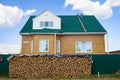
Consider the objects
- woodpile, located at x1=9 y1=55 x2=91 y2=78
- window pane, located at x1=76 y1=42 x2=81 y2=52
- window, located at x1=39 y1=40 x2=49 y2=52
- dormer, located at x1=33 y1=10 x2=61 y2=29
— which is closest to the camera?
woodpile, located at x1=9 y1=55 x2=91 y2=78

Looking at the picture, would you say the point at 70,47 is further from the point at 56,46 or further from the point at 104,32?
the point at 104,32

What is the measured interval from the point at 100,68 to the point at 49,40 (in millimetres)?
8670

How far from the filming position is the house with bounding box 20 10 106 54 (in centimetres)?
2878

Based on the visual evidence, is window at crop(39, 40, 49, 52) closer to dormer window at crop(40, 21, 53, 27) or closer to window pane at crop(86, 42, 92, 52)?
dormer window at crop(40, 21, 53, 27)

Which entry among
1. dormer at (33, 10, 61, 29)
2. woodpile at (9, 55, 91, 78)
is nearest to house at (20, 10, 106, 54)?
dormer at (33, 10, 61, 29)

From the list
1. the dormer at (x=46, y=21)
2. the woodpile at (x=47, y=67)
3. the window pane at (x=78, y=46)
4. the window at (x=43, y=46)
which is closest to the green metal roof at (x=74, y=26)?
the dormer at (x=46, y=21)

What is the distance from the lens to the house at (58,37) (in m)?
28.8

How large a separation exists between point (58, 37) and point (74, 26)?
3237 mm

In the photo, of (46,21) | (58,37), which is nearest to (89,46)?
(58,37)

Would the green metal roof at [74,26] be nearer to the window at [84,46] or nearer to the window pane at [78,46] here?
the window at [84,46]

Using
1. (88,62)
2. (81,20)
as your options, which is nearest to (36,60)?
(88,62)

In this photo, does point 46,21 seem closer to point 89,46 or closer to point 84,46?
point 84,46

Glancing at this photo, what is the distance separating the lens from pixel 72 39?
2998 centimetres

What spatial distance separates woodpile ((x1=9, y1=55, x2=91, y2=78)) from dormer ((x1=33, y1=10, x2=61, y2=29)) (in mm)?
10475
